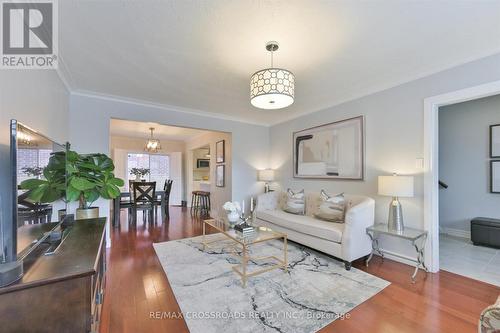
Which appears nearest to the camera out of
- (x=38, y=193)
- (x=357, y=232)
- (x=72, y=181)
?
(x=38, y=193)

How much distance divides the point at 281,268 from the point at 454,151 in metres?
4.01

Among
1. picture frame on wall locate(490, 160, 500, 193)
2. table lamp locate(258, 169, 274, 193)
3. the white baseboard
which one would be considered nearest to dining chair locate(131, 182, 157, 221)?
table lamp locate(258, 169, 274, 193)

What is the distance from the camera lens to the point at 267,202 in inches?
169

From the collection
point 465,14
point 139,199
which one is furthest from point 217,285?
point 139,199

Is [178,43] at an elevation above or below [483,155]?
above

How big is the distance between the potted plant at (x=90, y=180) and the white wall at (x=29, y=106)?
396 millimetres

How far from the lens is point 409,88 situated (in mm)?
2916

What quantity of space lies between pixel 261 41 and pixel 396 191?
90.0 inches

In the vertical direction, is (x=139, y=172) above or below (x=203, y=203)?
above

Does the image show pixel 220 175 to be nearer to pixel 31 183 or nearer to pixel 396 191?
pixel 396 191

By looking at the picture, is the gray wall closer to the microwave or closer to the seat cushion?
the seat cushion

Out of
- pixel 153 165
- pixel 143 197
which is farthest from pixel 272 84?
pixel 153 165

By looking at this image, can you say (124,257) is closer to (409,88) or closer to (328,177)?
(328,177)

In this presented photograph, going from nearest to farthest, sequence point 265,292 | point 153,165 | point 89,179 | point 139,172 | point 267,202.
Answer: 1. point 265,292
2. point 89,179
3. point 267,202
4. point 139,172
5. point 153,165
